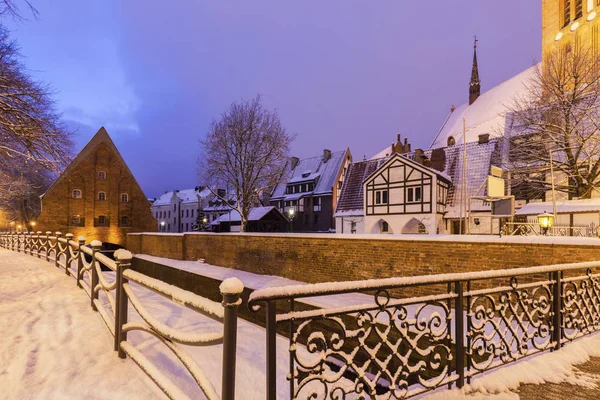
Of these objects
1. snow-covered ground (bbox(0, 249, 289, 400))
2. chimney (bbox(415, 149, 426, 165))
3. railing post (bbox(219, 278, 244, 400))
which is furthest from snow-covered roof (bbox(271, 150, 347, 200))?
railing post (bbox(219, 278, 244, 400))

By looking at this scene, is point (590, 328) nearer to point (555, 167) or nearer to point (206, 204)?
point (555, 167)

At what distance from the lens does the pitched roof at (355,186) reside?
28.8 metres

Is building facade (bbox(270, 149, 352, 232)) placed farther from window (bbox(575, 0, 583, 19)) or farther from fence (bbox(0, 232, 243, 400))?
fence (bbox(0, 232, 243, 400))

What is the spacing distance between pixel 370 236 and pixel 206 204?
5064cm

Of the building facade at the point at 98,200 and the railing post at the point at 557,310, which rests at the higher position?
the building facade at the point at 98,200

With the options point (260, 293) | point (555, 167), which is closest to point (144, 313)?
point (260, 293)

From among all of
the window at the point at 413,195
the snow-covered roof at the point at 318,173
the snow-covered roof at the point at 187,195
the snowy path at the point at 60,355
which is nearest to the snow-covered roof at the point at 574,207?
the window at the point at 413,195

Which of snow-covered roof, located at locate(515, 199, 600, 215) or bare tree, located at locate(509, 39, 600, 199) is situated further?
bare tree, located at locate(509, 39, 600, 199)

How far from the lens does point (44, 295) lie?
702 centimetres

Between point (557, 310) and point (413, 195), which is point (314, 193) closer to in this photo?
point (413, 195)

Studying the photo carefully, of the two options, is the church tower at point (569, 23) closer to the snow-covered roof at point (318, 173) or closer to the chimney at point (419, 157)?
the chimney at point (419, 157)

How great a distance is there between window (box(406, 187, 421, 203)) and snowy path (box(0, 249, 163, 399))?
21.9 m

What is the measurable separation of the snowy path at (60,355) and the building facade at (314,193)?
32.0 meters

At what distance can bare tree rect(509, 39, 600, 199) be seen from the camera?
15781mm
